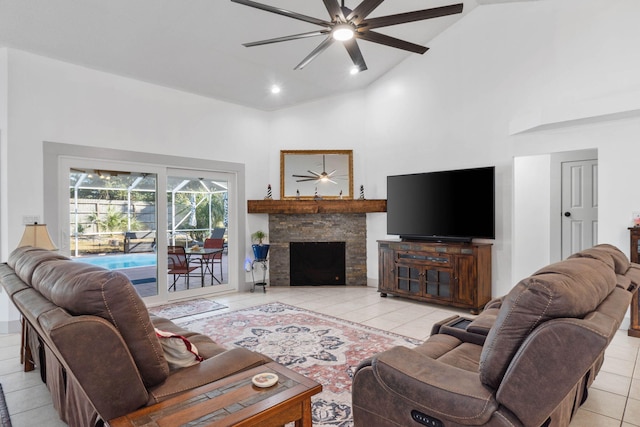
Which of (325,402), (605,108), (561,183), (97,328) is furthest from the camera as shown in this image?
(561,183)

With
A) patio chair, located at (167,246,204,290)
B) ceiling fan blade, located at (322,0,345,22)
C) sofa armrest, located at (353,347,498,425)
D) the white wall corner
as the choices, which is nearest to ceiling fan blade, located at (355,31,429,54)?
ceiling fan blade, located at (322,0,345,22)

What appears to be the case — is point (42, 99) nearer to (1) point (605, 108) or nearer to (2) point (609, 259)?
(2) point (609, 259)

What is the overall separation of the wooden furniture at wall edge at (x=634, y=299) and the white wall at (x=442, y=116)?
0.31 metres

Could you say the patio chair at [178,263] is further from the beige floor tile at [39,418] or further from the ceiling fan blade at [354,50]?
the ceiling fan blade at [354,50]

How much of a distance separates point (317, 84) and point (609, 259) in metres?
4.71

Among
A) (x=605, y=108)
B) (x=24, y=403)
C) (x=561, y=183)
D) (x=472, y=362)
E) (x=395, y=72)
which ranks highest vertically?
(x=395, y=72)

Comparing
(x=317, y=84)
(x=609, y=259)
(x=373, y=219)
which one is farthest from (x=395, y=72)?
(x=609, y=259)

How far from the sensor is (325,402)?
2518mm

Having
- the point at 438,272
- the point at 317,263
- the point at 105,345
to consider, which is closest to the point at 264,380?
the point at 105,345

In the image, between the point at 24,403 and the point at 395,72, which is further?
the point at 395,72

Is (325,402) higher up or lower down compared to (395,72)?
lower down

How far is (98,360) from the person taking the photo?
134cm

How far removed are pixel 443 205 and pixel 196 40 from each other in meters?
3.76

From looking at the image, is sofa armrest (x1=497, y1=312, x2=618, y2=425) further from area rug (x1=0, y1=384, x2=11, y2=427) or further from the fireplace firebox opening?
the fireplace firebox opening
